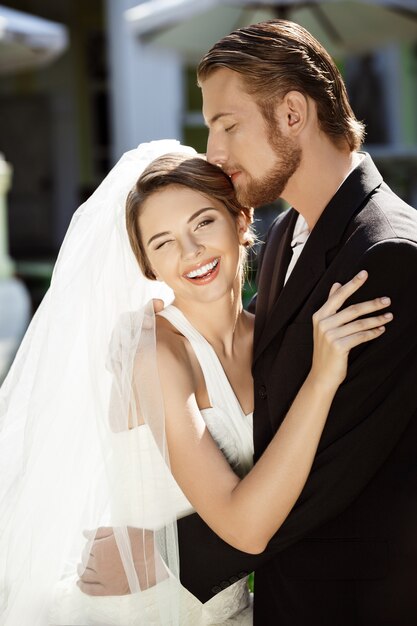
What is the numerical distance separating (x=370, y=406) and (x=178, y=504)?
1.91 feet

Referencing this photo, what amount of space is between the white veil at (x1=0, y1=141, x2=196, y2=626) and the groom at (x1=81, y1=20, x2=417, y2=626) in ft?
0.66

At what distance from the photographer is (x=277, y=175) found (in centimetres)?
233

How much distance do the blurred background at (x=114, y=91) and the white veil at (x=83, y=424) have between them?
1102 mm

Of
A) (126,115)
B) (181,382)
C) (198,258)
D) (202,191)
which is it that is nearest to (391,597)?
(181,382)

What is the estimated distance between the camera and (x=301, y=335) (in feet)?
6.99

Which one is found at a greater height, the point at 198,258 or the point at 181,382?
the point at 198,258

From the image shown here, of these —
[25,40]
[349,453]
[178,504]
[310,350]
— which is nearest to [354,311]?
[310,350]

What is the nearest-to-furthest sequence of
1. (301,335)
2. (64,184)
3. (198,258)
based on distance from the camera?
1. (301,335)
2. (198,258)
3. (64,184)

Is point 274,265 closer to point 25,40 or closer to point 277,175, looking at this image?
point 277,175

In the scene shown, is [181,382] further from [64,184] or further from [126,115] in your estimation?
[64,184]

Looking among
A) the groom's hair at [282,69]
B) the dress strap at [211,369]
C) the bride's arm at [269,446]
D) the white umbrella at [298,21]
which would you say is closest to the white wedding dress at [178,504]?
the dress strap at [211,369]

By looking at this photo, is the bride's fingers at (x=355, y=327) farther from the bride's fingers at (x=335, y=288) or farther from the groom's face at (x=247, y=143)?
the groom's face at (x=247, y=143)

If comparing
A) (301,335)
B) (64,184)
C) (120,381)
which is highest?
(301,335)

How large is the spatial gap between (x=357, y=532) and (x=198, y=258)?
0.77 meters
